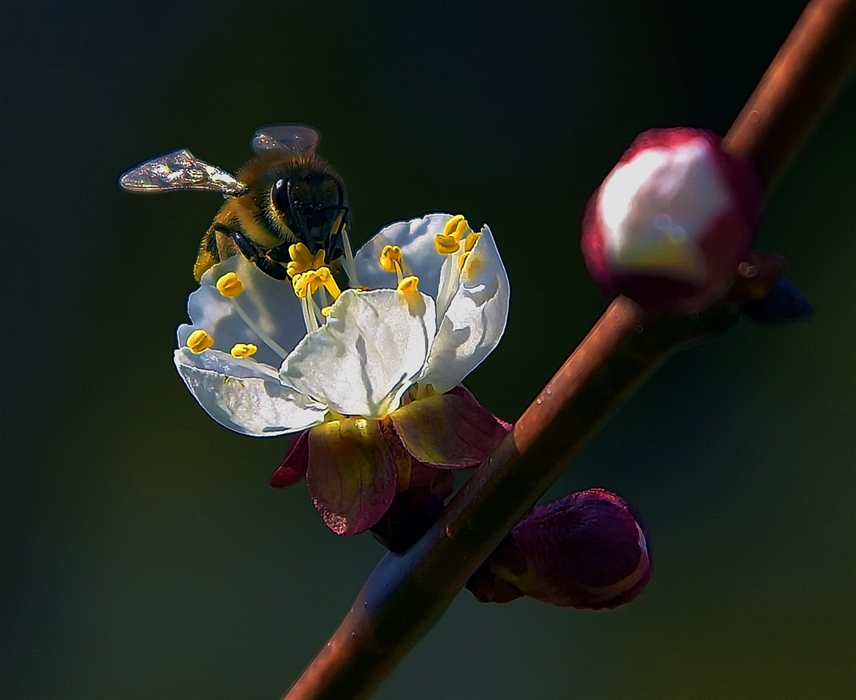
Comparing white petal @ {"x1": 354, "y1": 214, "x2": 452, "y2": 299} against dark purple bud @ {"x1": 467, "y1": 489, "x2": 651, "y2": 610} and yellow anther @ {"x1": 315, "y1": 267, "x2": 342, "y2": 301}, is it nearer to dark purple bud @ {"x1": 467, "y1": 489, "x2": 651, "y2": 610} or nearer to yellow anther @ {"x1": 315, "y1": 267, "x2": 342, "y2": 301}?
yellow anther @ {"x1": 315, "y1": 267, "x2": 342, "y2": 301}

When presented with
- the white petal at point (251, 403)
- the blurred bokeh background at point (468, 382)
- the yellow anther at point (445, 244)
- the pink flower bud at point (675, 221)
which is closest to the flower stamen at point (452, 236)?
the yellow anther at point (445, 244)

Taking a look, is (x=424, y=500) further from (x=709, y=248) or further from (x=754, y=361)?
Result: (x=754, y=361)

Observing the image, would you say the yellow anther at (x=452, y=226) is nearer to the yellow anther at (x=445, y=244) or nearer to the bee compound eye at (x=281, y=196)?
the yellow anther at (x=445, y=244)

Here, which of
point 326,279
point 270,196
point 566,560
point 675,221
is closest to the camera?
point 675,221

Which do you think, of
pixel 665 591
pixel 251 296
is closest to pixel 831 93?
pixel 251 296

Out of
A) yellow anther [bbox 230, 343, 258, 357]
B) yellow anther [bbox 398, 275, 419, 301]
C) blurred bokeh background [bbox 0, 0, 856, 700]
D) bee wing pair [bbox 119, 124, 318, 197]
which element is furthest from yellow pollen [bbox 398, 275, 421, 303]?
blurred bokeh background [bbox 0, 0, 856, 700]

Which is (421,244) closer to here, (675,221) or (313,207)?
(313,207)

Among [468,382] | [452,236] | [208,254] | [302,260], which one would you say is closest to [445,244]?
[452,236]
